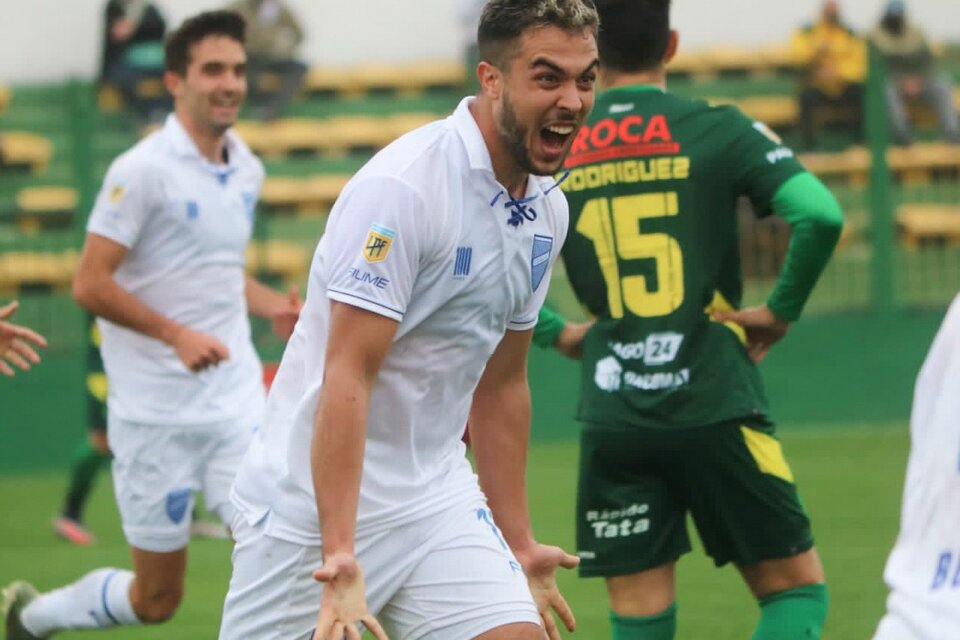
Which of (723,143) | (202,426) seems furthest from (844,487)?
(723,143)

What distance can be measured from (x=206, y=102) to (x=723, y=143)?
259 cm

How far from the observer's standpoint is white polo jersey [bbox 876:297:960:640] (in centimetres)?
302

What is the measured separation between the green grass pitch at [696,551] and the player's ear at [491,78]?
11.7 ft

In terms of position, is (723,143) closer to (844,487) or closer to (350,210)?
(350,210)

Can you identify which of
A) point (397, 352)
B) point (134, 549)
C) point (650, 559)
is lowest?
point (134, 549)

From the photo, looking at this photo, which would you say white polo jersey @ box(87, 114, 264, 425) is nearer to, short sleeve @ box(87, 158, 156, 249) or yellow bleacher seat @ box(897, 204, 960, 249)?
short sleeve @ box(87, 158, 156, 249)

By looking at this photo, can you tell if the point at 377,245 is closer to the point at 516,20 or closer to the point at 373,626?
the point at 516,20

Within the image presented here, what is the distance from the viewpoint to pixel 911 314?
14.7 metres

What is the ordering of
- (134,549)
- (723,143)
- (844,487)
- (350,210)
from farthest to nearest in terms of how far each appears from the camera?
(844,487) → (134,549) → (723,143) → (350,210)

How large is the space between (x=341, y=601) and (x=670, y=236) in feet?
6.42

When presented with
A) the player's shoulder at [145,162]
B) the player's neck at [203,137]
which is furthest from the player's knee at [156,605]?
the player's neck at [203,137]

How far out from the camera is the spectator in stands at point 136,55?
14.8 metres

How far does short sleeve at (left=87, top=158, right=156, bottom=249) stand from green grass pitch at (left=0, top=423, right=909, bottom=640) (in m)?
1.75

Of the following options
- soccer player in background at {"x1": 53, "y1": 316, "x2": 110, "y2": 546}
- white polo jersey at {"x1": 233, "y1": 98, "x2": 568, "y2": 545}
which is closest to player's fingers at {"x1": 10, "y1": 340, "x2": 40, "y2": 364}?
white polo jersey at {"x1": 233, "y1": 98, "x2": 568, "y2": 545}
